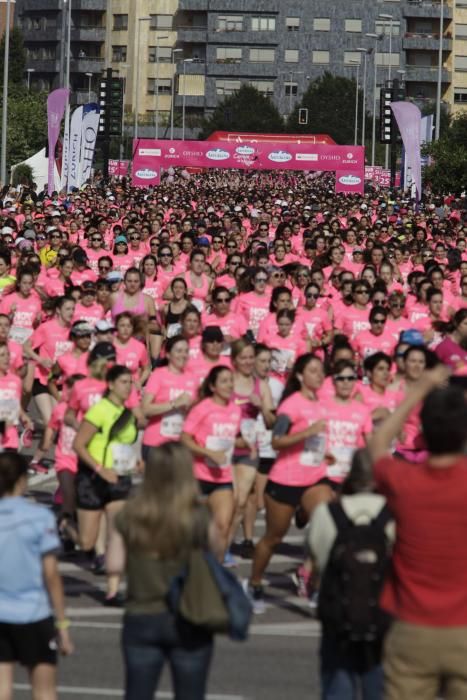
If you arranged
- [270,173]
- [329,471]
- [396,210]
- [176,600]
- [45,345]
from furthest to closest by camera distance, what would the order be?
1. [270,173]
2. [396,210]
3. [45,345]
4. [329,471]
5. [176,600]

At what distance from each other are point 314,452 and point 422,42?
134 metres

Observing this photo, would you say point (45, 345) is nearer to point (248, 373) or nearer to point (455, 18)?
point (248, 373)

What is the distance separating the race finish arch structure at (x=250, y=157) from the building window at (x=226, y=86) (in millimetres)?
88463

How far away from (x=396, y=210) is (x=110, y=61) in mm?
104542

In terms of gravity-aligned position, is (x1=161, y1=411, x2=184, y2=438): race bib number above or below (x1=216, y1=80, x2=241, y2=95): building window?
→ below

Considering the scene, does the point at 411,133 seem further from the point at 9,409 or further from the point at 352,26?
the point at 352,26

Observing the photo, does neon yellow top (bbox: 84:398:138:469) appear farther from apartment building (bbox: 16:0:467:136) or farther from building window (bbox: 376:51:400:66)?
building window (bbox: 376:51:400:66)

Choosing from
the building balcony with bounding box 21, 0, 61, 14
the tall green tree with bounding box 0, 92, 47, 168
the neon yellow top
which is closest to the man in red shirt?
the neon yellow top

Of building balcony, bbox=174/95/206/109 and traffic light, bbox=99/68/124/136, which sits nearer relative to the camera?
traffic light, bbox=99/68/124/136

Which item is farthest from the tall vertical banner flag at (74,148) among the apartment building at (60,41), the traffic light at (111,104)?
the apartment building at (60,41)

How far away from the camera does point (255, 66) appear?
145 meters

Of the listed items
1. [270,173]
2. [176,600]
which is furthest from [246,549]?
[270,173]

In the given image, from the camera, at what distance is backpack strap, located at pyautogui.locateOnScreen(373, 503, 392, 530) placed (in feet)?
23.8

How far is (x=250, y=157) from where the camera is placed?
57344 millimetres
